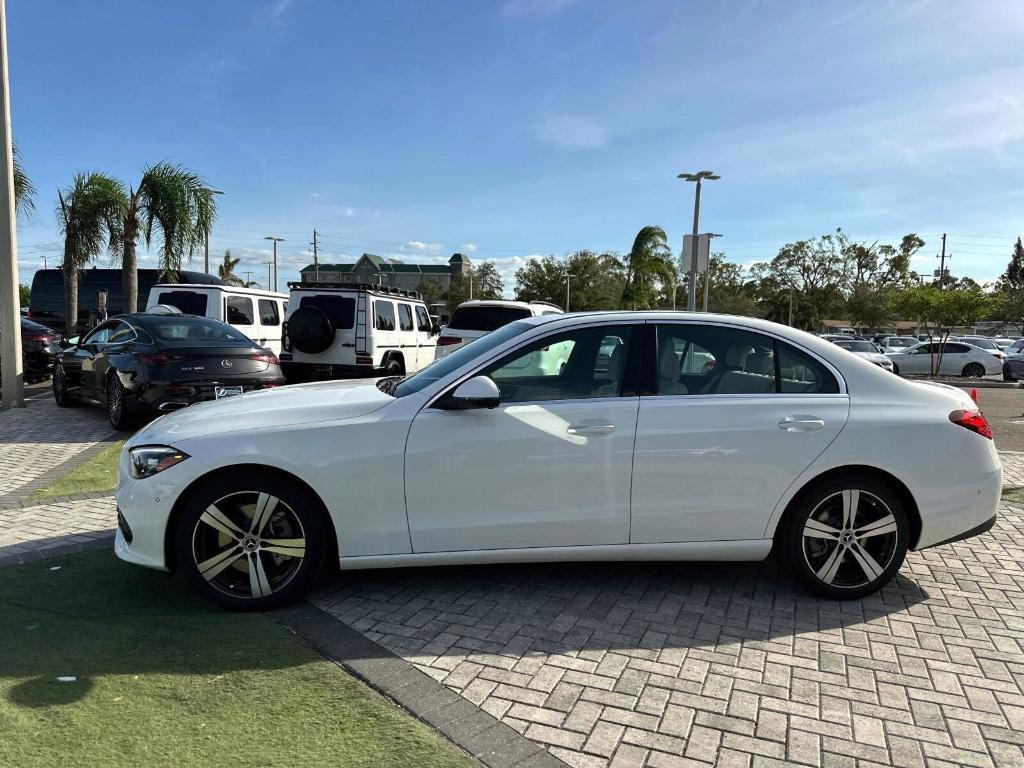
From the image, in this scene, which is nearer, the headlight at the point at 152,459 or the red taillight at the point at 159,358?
the headlight at the point at 152,459

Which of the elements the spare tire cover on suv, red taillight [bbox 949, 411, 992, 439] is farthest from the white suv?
red taillight [bbox 949, 411, 992, 439]

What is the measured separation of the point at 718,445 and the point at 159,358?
7054mm

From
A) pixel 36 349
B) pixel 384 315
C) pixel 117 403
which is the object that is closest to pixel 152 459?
pixel 117 403

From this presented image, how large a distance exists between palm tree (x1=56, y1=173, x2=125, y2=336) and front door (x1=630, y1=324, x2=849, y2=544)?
779 inches

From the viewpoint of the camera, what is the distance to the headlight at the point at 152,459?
3.60 metres

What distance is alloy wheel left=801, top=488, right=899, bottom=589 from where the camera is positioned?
3.85m

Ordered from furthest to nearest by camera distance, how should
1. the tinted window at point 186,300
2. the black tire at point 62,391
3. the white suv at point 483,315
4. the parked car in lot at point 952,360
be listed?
1. the parked car in lot at point 952,360
2. the tinted window at point 186,300
3. the white suv at point 483,315
4. the black tire at point 62,391

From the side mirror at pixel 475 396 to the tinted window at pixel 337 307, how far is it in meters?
10.4

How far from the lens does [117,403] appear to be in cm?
894

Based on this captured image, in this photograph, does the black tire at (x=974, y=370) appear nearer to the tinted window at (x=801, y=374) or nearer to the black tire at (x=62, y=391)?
the tinted window at (x=801, y=374)

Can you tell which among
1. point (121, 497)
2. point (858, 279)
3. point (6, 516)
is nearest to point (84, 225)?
point (6, 516)

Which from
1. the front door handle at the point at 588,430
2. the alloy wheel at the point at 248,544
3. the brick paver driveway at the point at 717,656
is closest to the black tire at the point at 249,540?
the alloy wheel at the point at 248,544

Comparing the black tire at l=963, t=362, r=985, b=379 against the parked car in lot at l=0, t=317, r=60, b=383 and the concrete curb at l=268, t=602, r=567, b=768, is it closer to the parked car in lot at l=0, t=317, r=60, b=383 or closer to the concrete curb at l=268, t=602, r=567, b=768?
the parked car in lot at l=0, t=317, r=60, b=383

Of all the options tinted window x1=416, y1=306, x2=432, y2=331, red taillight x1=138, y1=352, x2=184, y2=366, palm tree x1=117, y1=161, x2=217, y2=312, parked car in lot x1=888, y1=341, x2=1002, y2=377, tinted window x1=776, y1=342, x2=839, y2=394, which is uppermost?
palm tree x1=117, y1=161, x2=217, y2=312
